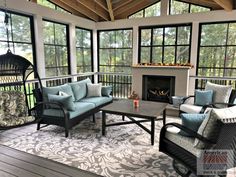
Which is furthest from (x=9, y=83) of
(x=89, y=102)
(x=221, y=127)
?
(x=221, y=127)

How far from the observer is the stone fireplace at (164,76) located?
207 inches

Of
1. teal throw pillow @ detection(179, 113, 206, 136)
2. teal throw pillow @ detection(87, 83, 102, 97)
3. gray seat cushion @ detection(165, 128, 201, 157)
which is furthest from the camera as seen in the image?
teal throw pillow @ detection(87, 83, 102, 97)

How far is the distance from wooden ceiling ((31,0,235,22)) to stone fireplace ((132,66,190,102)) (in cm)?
198

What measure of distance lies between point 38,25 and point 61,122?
8.77 feet

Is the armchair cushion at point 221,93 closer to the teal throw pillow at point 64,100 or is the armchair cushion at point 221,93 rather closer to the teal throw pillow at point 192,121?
the teal throw pillow at point 192,121

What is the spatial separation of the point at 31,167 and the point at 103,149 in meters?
1.08

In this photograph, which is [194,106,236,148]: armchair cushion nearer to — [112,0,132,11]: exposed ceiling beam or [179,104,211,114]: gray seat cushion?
[179,104,211,114]: gray seat cushion

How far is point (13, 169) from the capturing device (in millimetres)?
2475

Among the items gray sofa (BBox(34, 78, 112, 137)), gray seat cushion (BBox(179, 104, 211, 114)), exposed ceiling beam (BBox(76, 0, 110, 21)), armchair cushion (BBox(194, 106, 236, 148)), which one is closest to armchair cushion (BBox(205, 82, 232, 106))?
gray seat cushion (BBox(179, 104, 211, 114))

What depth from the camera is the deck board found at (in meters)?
2.38

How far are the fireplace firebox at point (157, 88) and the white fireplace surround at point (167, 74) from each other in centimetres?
14

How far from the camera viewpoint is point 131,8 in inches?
247

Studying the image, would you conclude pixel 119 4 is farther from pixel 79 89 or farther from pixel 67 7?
pixel 79 89

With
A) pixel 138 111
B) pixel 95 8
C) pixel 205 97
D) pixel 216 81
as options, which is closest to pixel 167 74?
pixel 216 81
